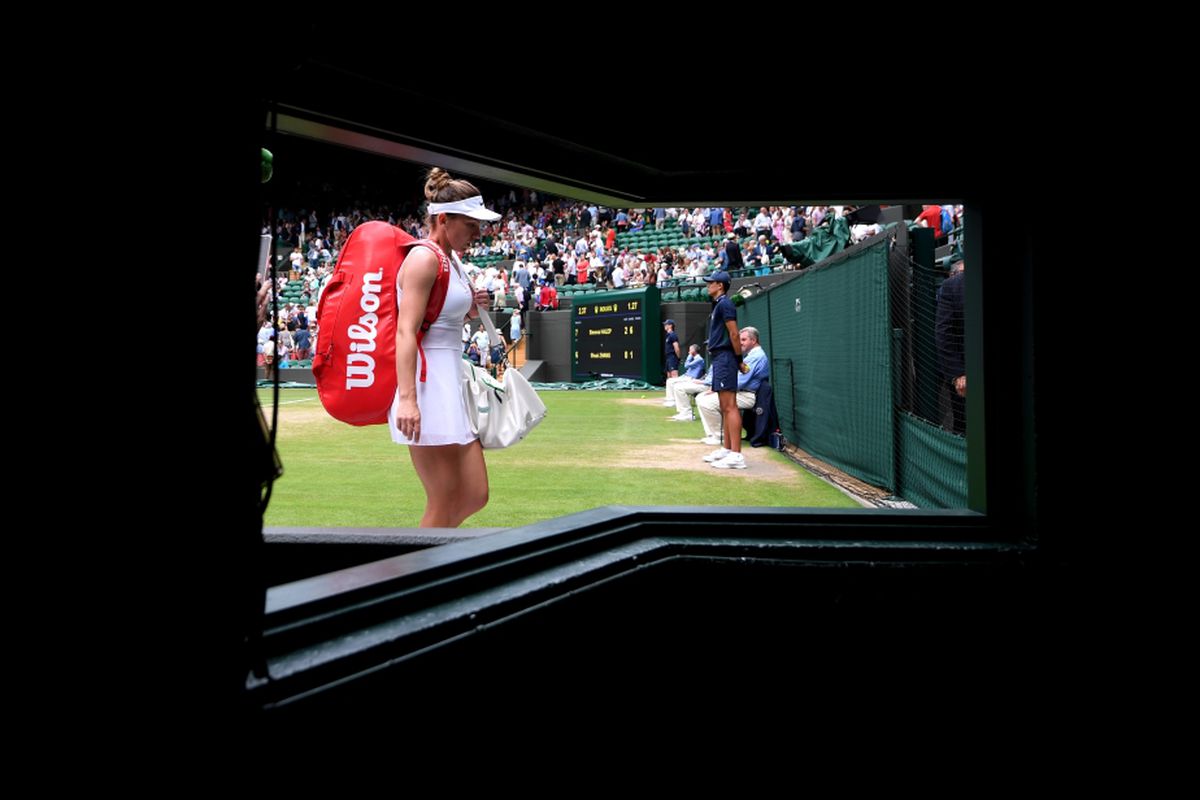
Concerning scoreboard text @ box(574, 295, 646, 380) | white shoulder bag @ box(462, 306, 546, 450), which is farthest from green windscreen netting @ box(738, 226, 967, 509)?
scoreboard text @ box(574, 295, 646, 380)

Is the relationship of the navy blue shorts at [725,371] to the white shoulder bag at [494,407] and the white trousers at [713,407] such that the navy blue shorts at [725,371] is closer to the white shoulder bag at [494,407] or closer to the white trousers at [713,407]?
the white trousers at [713,407]

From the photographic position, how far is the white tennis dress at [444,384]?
303 centimetres

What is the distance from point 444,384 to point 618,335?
20.2 m

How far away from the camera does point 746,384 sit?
956 cm

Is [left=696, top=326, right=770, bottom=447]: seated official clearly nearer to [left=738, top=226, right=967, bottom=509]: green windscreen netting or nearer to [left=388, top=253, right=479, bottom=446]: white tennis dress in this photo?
[left=738, top=226, right=967, bottom=509]: green windscreen netting

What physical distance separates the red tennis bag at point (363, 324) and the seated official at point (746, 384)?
259 inches

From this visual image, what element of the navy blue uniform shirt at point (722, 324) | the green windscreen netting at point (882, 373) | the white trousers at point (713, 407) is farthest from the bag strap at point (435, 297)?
the white trousers at point (713, 407)

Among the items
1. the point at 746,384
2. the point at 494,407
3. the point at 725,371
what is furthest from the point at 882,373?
the point at 494,407

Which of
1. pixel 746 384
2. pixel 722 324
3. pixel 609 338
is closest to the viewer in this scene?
pixel 722 324

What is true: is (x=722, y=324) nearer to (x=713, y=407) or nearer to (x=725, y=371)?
(x=725, y=371)

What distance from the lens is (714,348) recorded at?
7828 mm

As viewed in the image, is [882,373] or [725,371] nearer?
[882,373]

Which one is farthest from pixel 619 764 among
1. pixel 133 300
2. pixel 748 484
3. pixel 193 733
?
pixel 748 484

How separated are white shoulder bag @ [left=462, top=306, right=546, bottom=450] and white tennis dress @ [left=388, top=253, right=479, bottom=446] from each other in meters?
0.10
